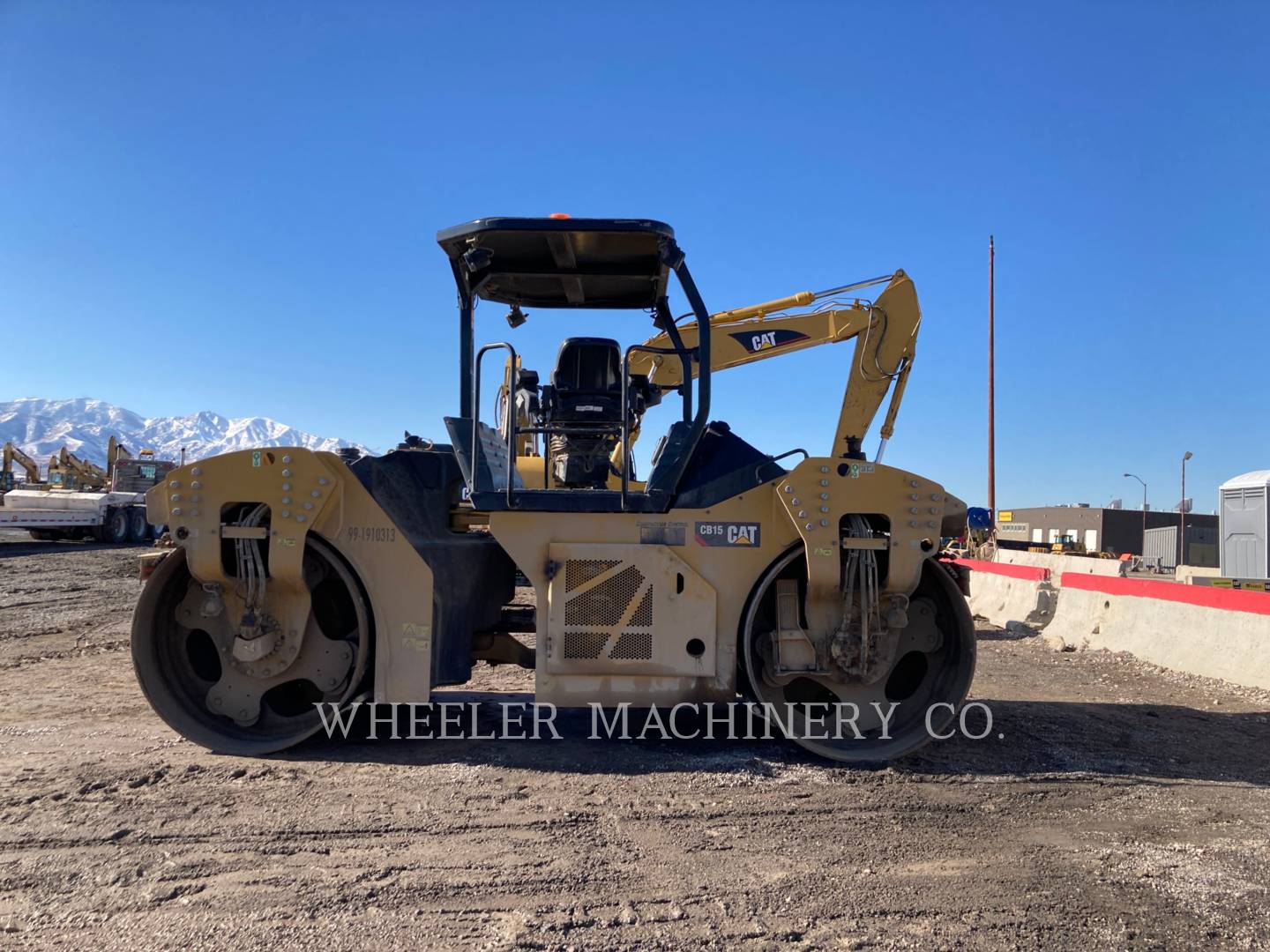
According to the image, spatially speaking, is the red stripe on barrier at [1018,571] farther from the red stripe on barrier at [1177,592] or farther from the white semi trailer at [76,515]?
the white semi trailer at [76,515]

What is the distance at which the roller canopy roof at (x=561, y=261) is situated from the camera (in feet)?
14.9

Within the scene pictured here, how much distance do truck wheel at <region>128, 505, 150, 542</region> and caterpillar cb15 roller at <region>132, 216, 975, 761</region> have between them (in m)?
23.7

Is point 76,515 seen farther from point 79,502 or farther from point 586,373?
point 586,373

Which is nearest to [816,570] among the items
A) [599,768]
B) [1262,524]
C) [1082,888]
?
[599,768]

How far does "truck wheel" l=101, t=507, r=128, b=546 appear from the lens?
79.1ft

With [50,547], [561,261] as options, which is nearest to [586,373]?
[561,261]

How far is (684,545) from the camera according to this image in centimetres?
460

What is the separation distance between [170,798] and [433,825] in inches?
48.2

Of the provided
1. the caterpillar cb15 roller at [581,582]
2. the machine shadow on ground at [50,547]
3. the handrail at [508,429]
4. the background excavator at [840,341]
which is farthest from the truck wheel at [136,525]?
the handrail at [508,429]

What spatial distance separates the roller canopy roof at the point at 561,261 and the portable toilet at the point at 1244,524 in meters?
11.0

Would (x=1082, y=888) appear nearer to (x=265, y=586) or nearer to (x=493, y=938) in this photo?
(x=493, y=938)

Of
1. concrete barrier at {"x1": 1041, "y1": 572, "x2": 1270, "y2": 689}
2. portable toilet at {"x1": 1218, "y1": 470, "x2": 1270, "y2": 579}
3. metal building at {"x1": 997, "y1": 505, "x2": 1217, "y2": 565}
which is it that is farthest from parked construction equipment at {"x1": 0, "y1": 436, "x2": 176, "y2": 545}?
metal building at {"x1": 997, "y1": 505, "x2": 1217, "y2": 565}

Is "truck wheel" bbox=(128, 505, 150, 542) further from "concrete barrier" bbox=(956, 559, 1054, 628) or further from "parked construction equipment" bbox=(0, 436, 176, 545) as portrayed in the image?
"concrete barrier" bbox=(956, 559, 1054, 628)

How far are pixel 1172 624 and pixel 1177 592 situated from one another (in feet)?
0.94
